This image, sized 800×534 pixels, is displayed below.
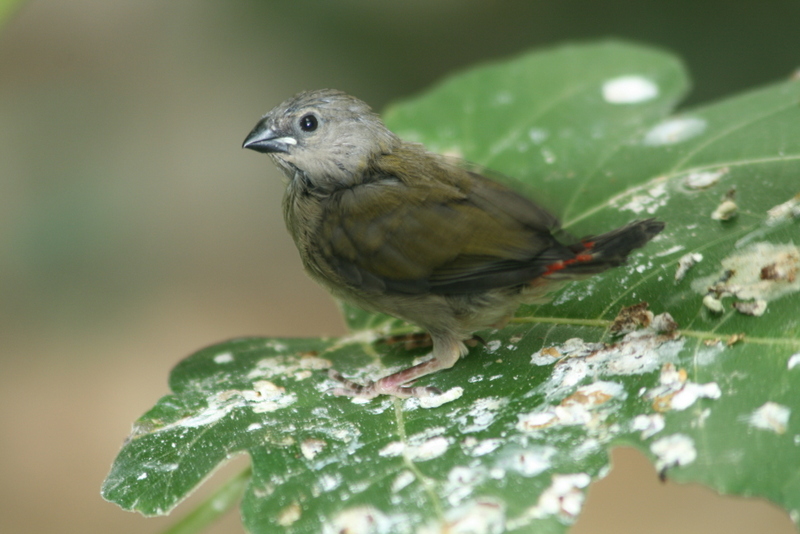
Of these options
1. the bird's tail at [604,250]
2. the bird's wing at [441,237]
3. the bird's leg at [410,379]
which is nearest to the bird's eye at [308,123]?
the bird's wing at [441,237]

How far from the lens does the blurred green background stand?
5789 mm

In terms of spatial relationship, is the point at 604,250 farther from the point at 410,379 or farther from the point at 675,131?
the point at 675,131

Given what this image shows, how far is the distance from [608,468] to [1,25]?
1998mm

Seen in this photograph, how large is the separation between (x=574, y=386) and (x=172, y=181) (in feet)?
21.4

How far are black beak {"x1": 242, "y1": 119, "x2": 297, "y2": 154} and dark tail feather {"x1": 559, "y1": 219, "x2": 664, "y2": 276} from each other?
115 centimetres

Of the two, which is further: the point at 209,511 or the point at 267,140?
the point at 267,140

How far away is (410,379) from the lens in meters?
2.41

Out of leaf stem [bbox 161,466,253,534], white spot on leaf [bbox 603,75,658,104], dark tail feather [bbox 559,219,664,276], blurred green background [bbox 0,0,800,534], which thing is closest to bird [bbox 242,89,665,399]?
dark tail feather [bbox 559,219,664,276]

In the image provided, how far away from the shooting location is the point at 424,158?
2.81m

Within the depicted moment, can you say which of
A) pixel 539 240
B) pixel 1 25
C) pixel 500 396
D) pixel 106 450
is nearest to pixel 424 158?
pixel 539 240

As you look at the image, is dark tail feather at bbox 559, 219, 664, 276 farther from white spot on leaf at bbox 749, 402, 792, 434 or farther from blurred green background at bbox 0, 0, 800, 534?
blurred green background at bbox 0, 0, 800, 534

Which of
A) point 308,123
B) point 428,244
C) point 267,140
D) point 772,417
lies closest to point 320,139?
point 308,123

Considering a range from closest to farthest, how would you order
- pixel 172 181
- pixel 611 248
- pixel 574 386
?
pixel 574 386 < pixel 611 248 < pixel 172 181

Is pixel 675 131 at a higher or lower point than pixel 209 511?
higher
